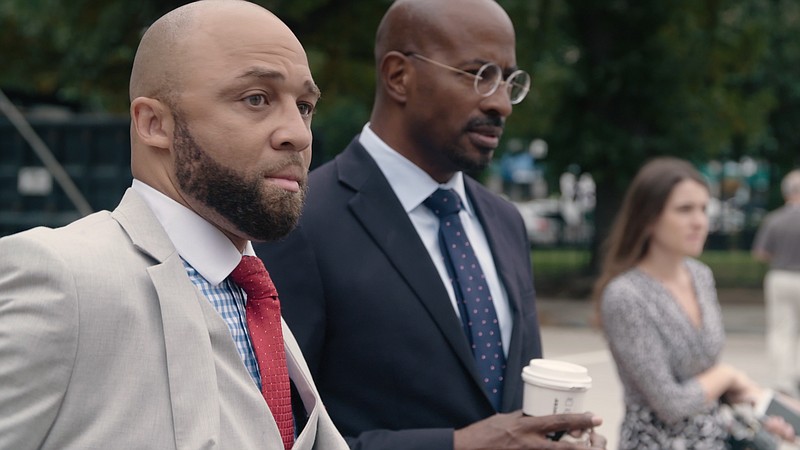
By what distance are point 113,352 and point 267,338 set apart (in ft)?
0.96

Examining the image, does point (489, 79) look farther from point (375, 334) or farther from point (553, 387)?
point (553, 387)

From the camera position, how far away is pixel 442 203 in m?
2.66

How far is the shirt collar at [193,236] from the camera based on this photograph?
5.12 feet

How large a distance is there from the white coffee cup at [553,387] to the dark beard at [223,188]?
87cm

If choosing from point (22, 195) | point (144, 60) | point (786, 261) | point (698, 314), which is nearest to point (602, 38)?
point (786, 261)

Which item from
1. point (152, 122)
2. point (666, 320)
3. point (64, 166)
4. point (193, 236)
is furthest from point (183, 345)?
point (64, 166)

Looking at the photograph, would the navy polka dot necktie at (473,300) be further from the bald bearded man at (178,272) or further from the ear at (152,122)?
the ear at (152,122)

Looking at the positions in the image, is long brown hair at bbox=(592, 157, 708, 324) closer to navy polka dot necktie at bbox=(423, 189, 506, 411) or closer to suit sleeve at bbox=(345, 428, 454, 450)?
navy polka dot necktie at bbox=(423, 189, 506, 411)

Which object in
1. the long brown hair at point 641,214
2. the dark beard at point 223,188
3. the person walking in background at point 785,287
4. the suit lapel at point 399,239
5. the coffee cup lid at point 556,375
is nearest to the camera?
the dark beard at point 223,188

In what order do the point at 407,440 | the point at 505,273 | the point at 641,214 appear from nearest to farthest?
the point at 407,440 < the point at 505,273 < the point at 641,214

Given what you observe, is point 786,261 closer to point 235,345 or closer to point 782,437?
point 782,437

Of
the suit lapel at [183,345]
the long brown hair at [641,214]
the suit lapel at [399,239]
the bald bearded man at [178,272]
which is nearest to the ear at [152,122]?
the bald bearded man at [178,272]

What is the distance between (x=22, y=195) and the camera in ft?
32.4

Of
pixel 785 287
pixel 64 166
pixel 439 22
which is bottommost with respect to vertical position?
pixel 785 287
